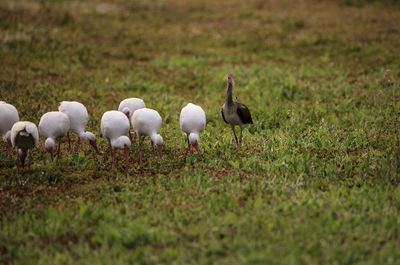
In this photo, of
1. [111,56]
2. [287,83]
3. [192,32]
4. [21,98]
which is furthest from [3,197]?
[192,32]

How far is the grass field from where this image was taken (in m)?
4.45

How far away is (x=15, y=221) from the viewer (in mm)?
4828

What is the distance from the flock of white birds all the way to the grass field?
31cm

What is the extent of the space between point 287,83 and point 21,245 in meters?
6.99

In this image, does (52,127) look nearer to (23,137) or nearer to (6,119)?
(23,137)

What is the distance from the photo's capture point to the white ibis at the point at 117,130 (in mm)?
6137

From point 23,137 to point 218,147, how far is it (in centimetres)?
287

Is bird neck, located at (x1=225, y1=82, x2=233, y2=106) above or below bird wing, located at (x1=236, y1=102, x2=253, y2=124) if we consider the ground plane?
above

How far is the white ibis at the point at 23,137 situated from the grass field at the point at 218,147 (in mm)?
295

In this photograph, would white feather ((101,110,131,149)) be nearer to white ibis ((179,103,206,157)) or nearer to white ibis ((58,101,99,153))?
white ibis ((58,101,99,153))

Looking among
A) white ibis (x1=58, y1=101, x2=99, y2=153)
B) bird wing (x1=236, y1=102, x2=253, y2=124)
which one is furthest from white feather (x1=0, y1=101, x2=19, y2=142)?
bird wing (x1=236, y1=102, x2=253, y2=124)

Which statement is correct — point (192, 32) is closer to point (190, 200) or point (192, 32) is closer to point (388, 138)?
point (388, 138)

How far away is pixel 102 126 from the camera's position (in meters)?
6.25

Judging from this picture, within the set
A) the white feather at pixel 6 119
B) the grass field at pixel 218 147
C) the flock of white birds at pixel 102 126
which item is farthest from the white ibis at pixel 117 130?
the white feather at pixel 6 119
